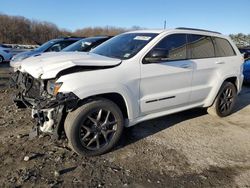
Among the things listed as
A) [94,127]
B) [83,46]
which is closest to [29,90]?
[94,127]

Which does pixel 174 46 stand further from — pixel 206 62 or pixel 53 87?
A: pixel 53 87

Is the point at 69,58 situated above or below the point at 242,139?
above

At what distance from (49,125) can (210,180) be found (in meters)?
2.21

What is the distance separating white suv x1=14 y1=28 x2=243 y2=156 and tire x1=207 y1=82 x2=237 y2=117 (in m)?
0.32

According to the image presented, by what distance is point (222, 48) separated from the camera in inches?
243

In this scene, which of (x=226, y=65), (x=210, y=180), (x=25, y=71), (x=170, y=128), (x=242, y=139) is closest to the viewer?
(x=210, y=180)

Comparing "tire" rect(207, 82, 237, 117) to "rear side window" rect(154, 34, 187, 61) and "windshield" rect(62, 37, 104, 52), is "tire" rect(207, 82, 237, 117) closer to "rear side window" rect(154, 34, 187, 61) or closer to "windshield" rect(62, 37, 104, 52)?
"rear side window" rect(154, 34, 187, 61)

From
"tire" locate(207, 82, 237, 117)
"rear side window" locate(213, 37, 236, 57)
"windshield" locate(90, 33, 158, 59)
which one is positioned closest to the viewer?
"windshield" locate(90, 33, 158, 59)

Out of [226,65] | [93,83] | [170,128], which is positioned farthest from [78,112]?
[226,65]

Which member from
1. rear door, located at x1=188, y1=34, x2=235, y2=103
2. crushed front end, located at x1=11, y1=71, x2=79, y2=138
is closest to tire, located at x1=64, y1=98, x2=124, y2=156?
crushed front end, located at x1=11, y1=71, x2=79, y2=138

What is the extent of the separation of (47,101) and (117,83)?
99cm

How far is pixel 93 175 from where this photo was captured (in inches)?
149

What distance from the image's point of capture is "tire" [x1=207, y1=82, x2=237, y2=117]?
6191 mm

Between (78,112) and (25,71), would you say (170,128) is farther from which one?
(25,71)
